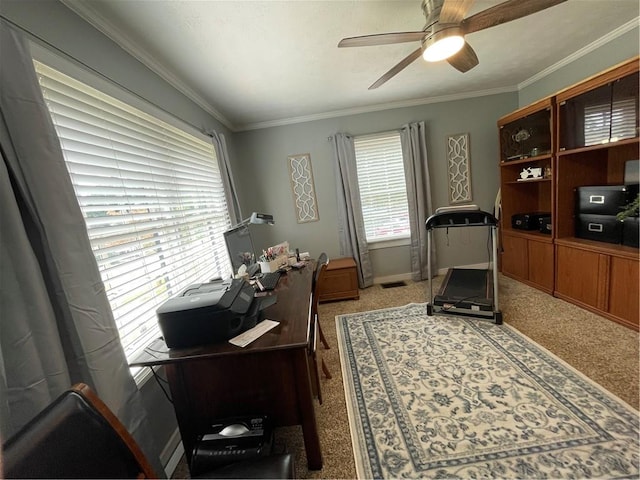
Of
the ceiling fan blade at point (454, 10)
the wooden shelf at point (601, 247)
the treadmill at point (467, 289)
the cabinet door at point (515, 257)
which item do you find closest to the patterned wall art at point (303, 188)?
the treadmill at point (467, 289)

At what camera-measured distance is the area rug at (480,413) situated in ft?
4.12

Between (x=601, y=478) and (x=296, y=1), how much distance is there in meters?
2.81

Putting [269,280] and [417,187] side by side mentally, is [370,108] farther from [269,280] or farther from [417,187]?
[269,280]

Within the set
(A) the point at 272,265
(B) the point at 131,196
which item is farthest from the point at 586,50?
(B) the point at 131,196

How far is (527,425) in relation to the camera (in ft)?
4.69

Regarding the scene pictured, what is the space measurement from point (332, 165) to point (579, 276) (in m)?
2.91

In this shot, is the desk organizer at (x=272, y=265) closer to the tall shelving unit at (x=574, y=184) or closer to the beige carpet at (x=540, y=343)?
the beige carpet at (x=540, y=343)

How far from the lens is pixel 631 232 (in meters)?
2.14

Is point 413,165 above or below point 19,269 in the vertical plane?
above

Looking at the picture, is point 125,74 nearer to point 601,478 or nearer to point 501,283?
point 601,478

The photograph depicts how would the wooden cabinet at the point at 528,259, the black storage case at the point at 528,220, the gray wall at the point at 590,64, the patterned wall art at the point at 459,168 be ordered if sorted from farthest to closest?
the patterned wall art at the point at 459,168
the black storage case at the point at 528,220
the wooden cabinet at the point at 528,259
the gray wall at the point at 590,64

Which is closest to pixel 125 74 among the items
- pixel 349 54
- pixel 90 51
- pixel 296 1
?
pixel 90 51

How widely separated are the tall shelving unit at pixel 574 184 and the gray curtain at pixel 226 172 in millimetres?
3307

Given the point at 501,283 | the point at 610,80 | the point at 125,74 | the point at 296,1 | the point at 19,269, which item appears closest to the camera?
the point at 19,269
